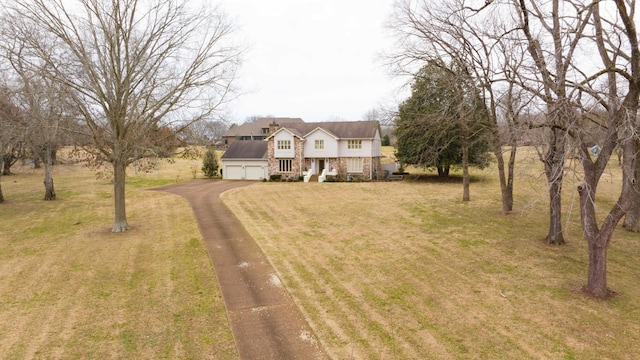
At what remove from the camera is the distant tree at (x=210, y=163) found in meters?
42.0

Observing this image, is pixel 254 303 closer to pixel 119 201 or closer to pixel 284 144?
pixel 119 201

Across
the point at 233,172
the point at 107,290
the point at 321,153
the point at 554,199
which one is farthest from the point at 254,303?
the point at 233,172

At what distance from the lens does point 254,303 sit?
400 inches

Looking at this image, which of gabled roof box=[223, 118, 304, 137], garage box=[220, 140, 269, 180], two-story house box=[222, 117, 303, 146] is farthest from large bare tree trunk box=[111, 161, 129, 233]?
gabled roof box=[223, 118, 304, 137]

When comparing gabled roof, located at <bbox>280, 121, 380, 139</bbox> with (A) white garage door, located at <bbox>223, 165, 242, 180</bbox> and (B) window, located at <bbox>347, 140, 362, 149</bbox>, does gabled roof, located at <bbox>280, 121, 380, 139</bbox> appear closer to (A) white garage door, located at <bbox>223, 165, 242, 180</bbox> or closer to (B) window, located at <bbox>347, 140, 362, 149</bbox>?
(B) window, located at <bbox>347, 140, 362, 149</bbox>

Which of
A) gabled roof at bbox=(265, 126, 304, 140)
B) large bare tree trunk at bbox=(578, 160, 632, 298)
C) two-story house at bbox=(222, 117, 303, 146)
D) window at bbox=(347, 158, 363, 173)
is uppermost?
two-story house at bbox=(222, 117, 303, 146)

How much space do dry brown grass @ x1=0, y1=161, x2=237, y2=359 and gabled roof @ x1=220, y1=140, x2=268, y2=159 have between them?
20997mm

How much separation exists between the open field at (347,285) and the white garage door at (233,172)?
67.9 ft

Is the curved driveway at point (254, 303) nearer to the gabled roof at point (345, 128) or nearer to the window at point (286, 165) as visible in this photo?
the window at point (286, 165)

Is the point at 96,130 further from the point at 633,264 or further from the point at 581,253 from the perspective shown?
the point at 633,264

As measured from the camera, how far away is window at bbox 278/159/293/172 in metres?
40.6

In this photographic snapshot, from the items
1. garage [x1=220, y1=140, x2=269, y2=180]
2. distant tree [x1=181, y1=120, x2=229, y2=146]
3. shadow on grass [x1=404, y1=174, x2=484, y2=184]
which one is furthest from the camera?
garage [x1=220, y1=140, x2=269, y2=180]

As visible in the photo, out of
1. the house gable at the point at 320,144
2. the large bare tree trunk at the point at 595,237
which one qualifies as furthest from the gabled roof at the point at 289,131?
the large bare tree trunk at the point at 595,237

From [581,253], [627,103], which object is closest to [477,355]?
[627,103]
